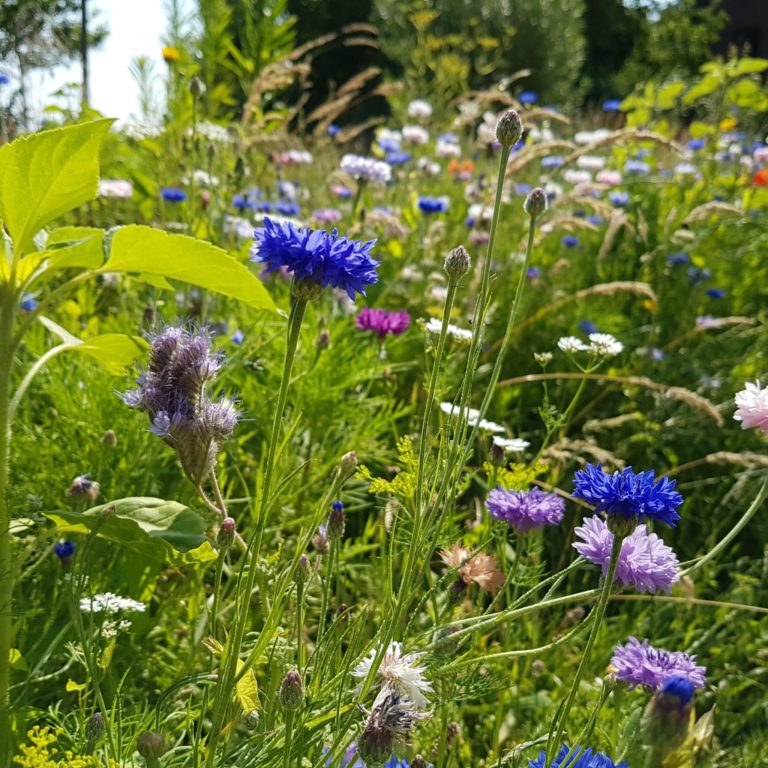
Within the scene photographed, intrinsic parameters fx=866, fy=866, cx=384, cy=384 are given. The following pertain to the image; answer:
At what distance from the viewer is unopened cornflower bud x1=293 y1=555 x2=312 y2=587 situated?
2.77ft

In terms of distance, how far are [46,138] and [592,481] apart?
2.00ft

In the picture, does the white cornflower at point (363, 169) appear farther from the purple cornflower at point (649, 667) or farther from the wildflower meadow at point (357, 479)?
the purple cornflower at point (649, 667)

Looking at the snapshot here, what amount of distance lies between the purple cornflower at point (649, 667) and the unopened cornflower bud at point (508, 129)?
533 mm

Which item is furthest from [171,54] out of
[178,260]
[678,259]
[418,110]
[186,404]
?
[186,404]

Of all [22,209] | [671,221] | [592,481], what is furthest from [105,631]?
[671,221]

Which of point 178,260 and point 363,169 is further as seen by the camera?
point 363,169

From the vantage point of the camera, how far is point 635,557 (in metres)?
0.86

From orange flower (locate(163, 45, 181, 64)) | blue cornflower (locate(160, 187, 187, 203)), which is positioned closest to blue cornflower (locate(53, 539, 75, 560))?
blue cornflower (locate(160, 187, 187, 203))

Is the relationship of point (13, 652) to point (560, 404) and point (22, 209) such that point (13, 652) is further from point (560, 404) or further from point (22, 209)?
point (560, 404)

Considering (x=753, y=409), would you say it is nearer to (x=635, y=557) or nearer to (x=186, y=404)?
(x=635, y=557)

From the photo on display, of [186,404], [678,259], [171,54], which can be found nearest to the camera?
[186,404]

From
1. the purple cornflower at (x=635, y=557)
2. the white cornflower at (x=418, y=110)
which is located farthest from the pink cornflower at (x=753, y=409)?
the white cornflower at (x=418, y=110)

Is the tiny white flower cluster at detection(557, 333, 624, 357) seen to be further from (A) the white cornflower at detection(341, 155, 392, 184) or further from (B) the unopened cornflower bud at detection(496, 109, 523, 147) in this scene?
(A) the white cornflower at detection(341, 155, 392, 184)

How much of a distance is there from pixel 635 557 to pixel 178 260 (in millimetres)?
576
